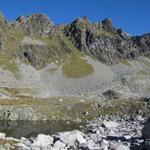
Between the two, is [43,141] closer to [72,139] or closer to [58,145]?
[58,145]

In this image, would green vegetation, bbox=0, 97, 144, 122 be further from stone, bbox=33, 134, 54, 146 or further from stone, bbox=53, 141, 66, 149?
stone, bbox=53, 141, 66, 149

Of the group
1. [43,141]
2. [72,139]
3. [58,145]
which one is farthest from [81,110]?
[58,145]

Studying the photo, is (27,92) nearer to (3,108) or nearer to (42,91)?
(42,91)

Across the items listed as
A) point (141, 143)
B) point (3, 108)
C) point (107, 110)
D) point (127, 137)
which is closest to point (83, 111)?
point (107, 110)

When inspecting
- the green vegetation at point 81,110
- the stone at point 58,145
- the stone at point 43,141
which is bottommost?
the stone at point 58,145

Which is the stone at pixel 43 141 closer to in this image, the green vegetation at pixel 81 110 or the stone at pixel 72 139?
the stone at pixel 72 139

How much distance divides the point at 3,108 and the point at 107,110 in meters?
27.3

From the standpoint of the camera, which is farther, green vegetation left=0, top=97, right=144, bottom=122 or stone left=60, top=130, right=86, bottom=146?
green vegetation left=0, top=97, right=144, bottom=122

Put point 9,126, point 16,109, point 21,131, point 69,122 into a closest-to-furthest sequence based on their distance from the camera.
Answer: point 21,131
point 9,126
point 69,122
point 16,109

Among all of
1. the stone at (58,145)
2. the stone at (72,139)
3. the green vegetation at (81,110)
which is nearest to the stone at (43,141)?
the stone at (72,139)

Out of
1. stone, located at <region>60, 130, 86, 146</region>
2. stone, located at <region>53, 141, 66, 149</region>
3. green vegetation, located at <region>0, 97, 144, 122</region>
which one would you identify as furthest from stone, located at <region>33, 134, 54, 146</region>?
green vegetation, located at <region>0, 97, 144, 122</region>

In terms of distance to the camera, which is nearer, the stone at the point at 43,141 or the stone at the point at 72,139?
the stone at the point at 72,139

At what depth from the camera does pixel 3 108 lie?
111 m

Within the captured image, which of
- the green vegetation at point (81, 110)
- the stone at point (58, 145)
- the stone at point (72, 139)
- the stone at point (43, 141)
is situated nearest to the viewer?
the stone at point (58, 145)
